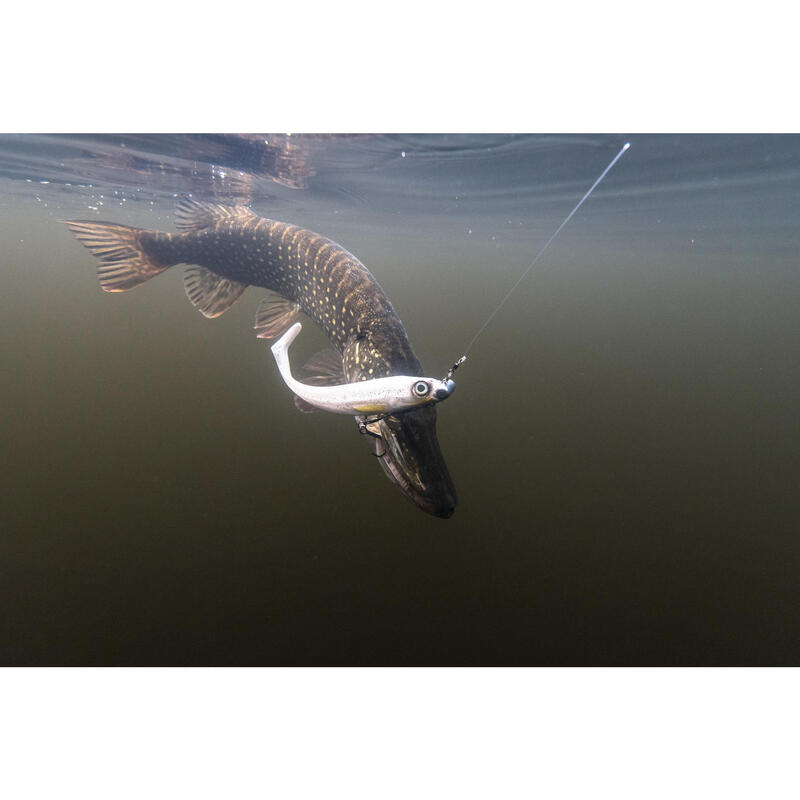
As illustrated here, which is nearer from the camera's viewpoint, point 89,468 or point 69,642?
point 69,642

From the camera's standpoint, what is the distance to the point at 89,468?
5.13 metres

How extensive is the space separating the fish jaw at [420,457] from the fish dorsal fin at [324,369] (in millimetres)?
552

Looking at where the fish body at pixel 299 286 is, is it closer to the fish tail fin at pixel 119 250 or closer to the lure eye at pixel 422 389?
the fish tail fin at pixel 119 250

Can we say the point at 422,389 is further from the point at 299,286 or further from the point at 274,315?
the point at 274,315

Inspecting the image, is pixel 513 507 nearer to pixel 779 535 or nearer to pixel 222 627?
pixel 779 535

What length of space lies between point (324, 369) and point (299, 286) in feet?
3.62

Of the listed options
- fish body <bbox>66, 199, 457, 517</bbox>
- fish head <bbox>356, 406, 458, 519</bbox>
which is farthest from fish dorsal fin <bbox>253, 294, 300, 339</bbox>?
fish head <bbox>356, 406, 458, 519</bbox>

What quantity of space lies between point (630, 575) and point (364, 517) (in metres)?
2.91

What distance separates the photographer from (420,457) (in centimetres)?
275

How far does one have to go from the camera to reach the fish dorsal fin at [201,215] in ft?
14.8

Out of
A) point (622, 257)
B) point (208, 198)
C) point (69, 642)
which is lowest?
point (69, 642)

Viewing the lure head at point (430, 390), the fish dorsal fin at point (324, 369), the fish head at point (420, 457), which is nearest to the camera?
the lure head at point (430, 390)

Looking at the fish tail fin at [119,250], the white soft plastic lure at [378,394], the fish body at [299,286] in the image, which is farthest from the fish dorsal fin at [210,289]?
the white soft plastic lure at [378,394]

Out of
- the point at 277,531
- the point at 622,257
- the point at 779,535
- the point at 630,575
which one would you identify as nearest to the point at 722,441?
the point at 779,535
